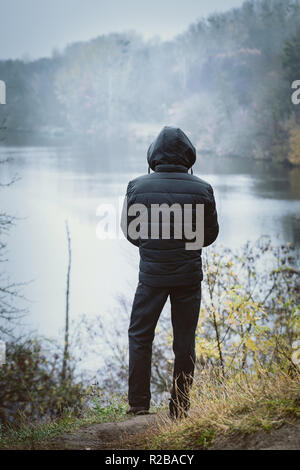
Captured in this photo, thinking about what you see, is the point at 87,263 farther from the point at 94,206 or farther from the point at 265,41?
the point at 265,41

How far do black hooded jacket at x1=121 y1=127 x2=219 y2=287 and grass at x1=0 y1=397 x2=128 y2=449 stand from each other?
3.25ft

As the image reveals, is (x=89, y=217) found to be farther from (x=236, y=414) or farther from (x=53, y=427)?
(x=236, y=414)

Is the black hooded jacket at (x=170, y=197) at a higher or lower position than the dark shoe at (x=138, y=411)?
higher

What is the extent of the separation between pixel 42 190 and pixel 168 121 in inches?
420

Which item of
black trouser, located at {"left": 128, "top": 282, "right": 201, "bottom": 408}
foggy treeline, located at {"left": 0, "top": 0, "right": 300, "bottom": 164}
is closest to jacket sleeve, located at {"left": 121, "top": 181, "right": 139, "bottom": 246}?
black trouser, located at {"left": 128, "top": 282, "right": 201, "bottom": 408}

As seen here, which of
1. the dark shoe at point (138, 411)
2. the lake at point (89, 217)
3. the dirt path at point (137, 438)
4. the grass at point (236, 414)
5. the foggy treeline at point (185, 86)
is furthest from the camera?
the foggy treeline at point (185, 86)

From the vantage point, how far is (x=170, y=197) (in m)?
2.71

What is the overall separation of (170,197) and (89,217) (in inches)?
1230

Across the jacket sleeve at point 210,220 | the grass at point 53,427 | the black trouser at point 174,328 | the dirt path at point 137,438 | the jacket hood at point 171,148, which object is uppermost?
the jacket hood at point 171,148

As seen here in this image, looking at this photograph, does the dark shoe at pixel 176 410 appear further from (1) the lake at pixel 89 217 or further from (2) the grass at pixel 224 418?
(1) the lake at pixel 89 217

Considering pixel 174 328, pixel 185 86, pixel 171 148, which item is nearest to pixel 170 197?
pixel 171 148

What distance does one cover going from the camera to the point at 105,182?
37.2 m

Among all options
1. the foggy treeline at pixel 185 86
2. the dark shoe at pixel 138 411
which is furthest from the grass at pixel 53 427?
the foggy treeline at pixel 185 86

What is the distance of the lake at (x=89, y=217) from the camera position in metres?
23.6
